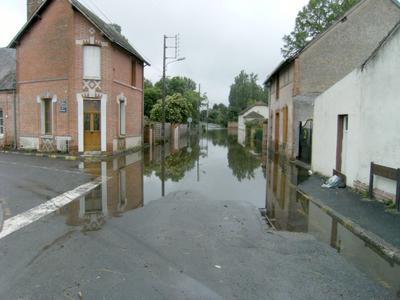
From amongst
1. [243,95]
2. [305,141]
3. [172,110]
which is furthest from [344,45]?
[243,95]

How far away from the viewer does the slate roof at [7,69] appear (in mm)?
24144

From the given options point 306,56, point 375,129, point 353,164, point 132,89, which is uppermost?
point 306,56

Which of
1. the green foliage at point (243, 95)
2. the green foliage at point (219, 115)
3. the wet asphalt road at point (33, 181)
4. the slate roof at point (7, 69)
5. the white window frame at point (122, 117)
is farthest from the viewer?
the green foliage at point (219, 115)

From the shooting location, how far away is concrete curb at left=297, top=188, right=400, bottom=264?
5.54 metres

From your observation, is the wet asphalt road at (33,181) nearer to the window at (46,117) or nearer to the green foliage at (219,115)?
the window at (46,117)

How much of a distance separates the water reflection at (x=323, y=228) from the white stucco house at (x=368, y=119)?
1.57 meters

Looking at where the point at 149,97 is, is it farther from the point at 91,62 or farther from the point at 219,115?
the point at 219,115

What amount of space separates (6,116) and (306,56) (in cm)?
1909

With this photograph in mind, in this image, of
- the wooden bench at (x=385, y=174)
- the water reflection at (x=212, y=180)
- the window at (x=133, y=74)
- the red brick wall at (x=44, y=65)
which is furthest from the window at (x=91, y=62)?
the wooden bench at (x=385, y=174)

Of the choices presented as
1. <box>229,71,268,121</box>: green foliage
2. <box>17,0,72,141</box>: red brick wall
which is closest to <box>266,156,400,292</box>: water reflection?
<box>17,0,72,141</box>: red brick wall

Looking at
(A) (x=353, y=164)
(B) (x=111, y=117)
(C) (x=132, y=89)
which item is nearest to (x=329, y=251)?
(A) (x=353, y=164)

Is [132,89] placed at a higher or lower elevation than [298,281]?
higher

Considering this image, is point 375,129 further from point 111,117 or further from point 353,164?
point 111,117

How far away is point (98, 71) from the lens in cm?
2002
